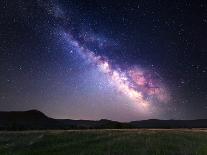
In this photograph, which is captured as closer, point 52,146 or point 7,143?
point 52,146

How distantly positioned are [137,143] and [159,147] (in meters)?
3.20

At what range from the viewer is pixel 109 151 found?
32969 mm

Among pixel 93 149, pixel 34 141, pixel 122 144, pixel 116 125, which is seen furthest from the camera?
pixel 116 125

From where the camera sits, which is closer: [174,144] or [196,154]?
[196,154]

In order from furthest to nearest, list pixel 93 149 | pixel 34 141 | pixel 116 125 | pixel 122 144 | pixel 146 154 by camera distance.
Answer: pixel 116 125 < pixel 34 141 < pixel 122 144 < pixel 93 149 < pixel 146 154

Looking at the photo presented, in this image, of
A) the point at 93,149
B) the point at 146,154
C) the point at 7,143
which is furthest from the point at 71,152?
the point at 7,143

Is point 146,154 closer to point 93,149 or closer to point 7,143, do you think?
point 93,149

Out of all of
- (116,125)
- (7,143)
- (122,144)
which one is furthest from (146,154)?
(116,125)

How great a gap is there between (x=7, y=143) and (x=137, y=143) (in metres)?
14.5

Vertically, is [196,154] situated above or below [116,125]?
below

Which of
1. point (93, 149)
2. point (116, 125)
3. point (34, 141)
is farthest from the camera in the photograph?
point (116, 125)

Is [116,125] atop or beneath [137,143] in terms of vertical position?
atop

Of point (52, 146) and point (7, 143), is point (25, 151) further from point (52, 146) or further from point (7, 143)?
point (7, 143)

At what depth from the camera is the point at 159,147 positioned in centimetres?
3591
